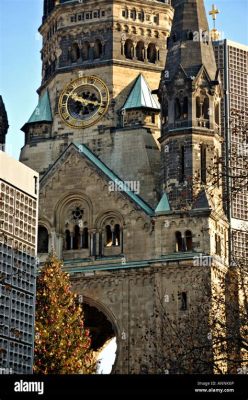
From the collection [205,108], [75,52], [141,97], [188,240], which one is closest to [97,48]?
[75,52]

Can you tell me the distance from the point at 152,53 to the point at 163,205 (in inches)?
555

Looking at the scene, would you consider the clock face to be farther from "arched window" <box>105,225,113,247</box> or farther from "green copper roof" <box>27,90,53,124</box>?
"arched window" <box>105,225,113,247</box>

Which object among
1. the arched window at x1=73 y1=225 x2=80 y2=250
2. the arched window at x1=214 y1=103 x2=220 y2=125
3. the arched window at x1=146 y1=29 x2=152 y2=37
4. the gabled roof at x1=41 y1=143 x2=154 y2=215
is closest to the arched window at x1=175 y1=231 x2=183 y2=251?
the gabled roof at x1=41 y1=143 x2=154 y2=215

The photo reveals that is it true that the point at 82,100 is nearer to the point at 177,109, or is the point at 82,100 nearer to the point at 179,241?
the point at 177,109

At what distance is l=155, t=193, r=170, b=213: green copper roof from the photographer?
6725cm

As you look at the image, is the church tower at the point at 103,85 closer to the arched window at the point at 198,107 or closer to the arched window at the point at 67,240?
the arched window at the point at 198,107

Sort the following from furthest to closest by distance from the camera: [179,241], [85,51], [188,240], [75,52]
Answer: [75,52], [85,51], [179,241], [188,240]

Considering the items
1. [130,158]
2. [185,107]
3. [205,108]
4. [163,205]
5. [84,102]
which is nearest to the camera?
[163,205]

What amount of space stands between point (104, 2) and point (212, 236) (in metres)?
20.3

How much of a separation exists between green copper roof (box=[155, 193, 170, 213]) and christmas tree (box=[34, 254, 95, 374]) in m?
8.58

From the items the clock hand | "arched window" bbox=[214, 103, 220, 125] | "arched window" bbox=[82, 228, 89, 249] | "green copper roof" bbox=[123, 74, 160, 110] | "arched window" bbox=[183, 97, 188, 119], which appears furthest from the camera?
the clock hand

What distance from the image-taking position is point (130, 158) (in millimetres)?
72750

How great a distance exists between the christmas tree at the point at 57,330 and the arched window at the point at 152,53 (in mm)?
20850

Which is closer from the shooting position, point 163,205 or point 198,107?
point 163,205
